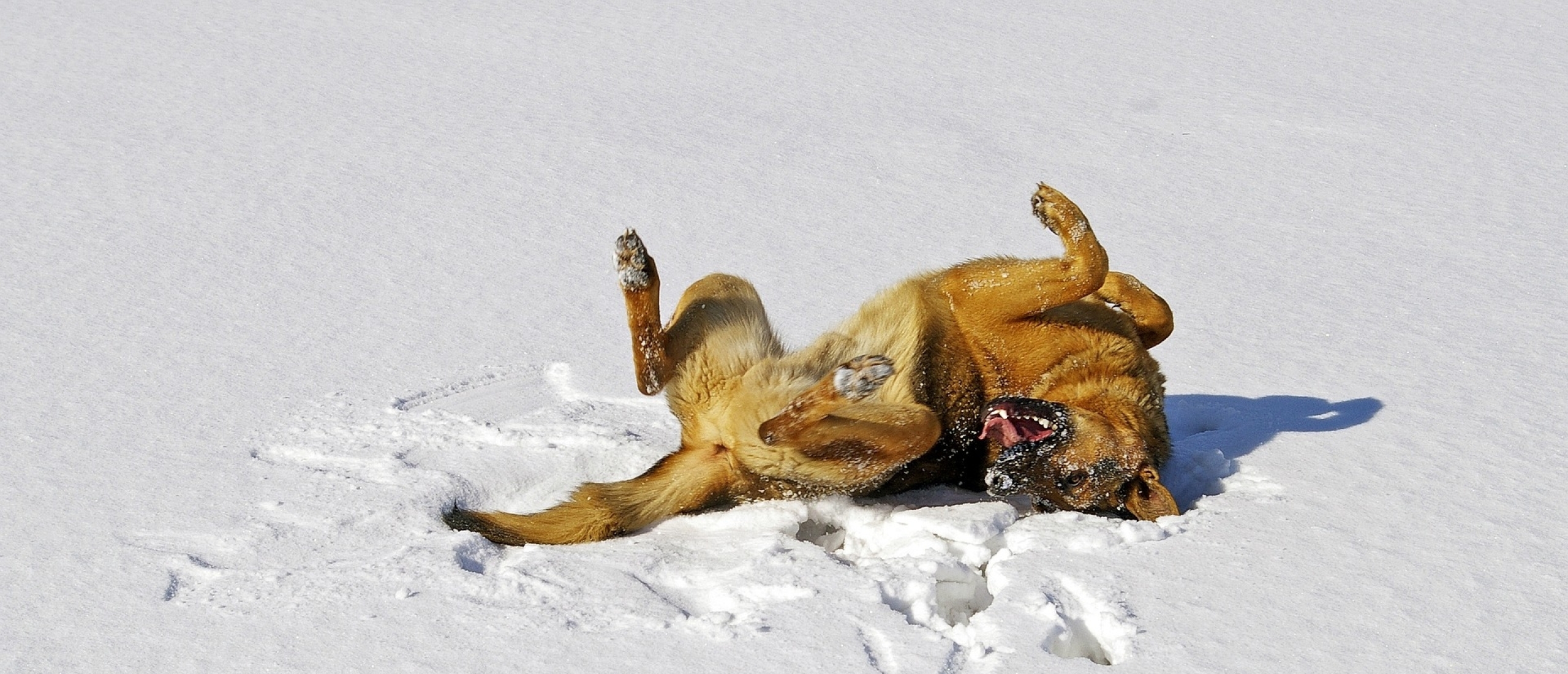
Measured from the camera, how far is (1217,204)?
657 cm

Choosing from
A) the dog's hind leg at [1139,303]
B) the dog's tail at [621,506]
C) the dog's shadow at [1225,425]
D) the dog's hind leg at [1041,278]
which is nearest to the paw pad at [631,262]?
the dog's tail at [621,506]

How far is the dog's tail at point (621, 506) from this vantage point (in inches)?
143

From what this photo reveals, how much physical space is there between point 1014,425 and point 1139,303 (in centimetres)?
94

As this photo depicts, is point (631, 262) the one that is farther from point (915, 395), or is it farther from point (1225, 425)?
point (1225, 425)

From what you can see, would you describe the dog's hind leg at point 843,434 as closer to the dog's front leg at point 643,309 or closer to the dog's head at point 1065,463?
the dog's head at point 1065,463

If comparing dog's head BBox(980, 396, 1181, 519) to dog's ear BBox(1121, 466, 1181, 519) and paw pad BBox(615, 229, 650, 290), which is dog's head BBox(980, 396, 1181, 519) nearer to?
dog's ear BBox(1121, 466, 1181, 519)

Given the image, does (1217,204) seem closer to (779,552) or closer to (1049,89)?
(1049,89)

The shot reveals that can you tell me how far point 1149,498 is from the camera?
3.92 meters

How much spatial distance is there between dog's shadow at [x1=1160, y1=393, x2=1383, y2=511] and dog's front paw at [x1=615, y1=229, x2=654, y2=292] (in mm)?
1824

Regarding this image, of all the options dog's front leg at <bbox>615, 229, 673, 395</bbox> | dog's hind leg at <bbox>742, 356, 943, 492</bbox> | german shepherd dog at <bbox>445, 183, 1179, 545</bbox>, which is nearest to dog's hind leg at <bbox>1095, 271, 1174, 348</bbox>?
german shepherd dog at <bbox>445, 183, 1179, 545</bbox>

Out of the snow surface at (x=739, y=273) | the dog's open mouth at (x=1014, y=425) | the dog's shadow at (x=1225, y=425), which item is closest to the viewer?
the snow surface at (x=739, y=273)

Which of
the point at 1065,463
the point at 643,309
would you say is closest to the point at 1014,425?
the point at 1065,463

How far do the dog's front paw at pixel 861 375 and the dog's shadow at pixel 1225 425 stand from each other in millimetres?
1134

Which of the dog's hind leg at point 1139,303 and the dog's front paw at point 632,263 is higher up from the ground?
the dog's front paw at point 632,263
